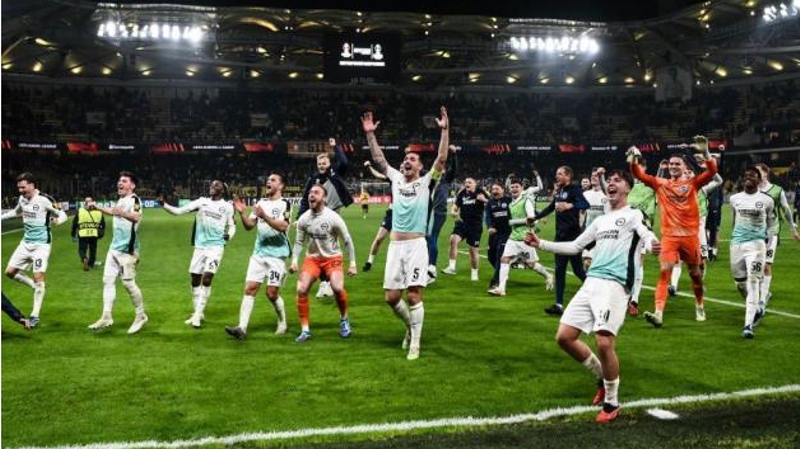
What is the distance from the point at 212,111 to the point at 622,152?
36.7 metres

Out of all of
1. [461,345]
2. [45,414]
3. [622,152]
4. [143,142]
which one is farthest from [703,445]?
[622,152]

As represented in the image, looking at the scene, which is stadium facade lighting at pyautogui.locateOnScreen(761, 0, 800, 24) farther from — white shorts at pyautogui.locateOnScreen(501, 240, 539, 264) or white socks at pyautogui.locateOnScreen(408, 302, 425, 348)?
white socks at pyautogui.locateOnScreen(408, 302, 425, 348)

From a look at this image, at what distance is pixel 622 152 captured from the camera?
209 feet

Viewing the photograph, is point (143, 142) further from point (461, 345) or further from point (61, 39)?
point (461, 345)

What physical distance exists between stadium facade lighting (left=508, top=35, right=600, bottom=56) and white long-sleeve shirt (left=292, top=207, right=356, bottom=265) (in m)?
47.7

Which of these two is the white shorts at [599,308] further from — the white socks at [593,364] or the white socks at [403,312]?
the white socks at [403,312]

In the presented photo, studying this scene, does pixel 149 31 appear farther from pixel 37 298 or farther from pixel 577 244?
pixel 577 244

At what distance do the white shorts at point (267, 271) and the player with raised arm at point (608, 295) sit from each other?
4.27 meters

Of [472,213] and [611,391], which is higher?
[472,213]

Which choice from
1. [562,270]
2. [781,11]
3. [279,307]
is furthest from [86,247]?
[781,11]

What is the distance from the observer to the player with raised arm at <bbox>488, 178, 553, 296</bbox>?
13.3 metres

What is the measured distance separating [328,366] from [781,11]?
50.8 meters

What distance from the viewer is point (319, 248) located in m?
9.68

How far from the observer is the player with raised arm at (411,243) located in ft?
28.6
